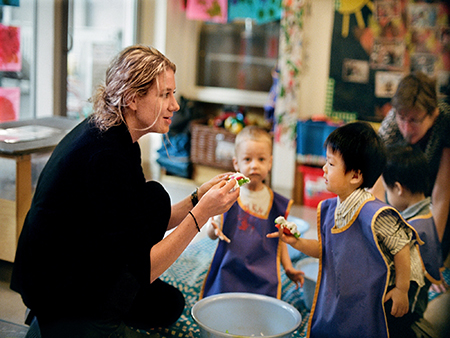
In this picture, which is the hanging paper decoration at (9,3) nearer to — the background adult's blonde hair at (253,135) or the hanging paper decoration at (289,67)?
the background adult's blonde hair at (253,135)

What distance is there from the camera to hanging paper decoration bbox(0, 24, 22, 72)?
2.80 meters

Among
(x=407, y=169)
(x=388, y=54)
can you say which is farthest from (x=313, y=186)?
(x=407, y=169)

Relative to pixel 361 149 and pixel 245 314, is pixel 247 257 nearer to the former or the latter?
pixel 245 314

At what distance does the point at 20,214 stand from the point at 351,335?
146cm

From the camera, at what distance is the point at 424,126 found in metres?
2.07

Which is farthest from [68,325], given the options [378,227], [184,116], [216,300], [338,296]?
[184,116]

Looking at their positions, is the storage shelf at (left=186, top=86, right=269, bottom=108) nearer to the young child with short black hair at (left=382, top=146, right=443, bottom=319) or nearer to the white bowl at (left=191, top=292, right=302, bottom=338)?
the young child with short black hair at (left=382, top=146, right=443, bottom=319)

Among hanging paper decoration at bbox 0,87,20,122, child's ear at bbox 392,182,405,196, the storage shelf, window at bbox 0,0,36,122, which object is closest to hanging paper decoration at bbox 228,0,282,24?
the storage shelf

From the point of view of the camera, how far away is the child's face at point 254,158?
1791 millimetres

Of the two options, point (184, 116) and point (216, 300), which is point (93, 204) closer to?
point (216, 300)

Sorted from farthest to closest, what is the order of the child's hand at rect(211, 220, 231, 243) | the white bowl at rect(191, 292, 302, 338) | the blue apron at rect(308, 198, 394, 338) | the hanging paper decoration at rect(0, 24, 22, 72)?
1. the hanging paper decoration at rect(0, 24, 22, 72)
2. the child's hand at rect(211, 220, 231, 243)
3. the white bowl at rect(191, 292, 302, 338)
4. the blue apron at rect(308, 198, 394, 338)

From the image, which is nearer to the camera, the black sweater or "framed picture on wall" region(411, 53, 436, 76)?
the black sweater

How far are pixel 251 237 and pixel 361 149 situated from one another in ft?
1.99

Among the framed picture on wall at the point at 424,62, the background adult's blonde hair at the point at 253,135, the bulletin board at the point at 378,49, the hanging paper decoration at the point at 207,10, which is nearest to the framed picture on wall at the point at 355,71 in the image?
the bulletin board at the point at 378,49
